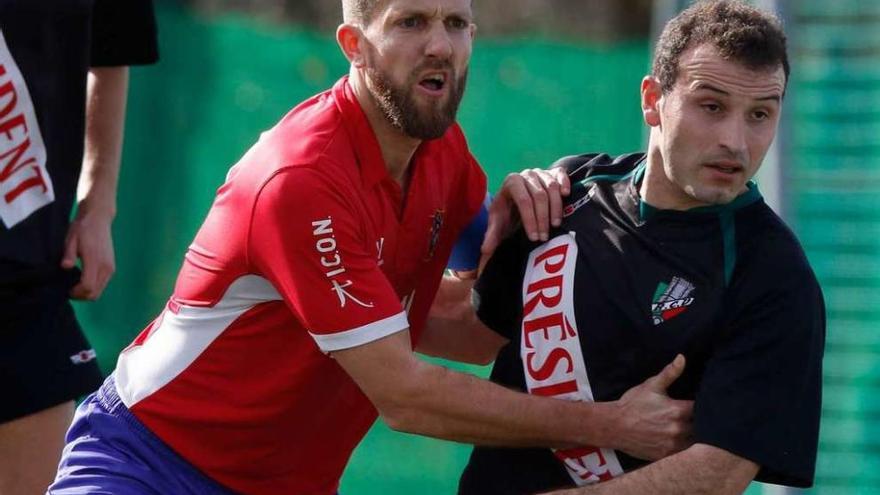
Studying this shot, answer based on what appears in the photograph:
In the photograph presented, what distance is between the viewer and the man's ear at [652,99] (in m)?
3.84

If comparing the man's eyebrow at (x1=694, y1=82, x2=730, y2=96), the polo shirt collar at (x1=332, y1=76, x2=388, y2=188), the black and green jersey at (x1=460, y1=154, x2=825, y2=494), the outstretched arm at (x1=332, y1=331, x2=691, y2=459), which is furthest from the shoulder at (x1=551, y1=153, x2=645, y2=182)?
the outstretched arm at (x1=332, y1=331, x2=691, y2=459)

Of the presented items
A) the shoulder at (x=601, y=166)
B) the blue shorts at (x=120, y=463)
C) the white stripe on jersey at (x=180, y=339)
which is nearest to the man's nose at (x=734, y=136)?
the shoulder at (x=601, y=166)

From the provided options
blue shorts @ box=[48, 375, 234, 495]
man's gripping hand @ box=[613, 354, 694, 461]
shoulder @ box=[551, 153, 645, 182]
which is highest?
shoulder @ box=[551, 153, 645, 182]

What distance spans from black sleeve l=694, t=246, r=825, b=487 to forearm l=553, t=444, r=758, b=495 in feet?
0.09

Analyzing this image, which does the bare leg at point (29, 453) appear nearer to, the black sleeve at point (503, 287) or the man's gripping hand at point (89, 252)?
the man's gripping hand at point (89, 252)

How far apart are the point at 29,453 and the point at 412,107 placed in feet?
4.90

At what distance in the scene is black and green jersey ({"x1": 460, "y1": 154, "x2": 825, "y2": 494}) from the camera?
3.51 m

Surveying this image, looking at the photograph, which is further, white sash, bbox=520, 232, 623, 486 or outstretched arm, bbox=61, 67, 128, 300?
outstretched arm, bbox=61, 67, 128, 300

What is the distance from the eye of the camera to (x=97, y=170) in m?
4.83

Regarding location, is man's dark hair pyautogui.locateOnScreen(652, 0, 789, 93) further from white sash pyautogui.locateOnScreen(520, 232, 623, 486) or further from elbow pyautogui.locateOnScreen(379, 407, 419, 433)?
elbow pyautogui.locateOnScreen(379, 407, 419, 433)

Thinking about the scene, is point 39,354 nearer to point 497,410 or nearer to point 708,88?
point 497,410

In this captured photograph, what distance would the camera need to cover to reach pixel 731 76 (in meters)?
3.59

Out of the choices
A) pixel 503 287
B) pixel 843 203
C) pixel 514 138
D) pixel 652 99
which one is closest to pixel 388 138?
pixel 503 287

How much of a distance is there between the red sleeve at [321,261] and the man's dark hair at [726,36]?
0.84 meters
